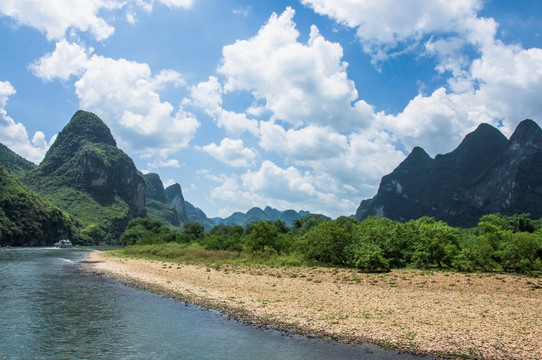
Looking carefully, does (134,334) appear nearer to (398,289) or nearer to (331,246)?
(398,289)

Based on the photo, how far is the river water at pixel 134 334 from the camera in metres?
13.0

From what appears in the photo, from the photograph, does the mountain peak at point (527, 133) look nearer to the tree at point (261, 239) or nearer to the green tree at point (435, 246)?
the green tree at point (435, 246)

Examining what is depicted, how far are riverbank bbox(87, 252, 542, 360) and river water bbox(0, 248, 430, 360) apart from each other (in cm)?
141

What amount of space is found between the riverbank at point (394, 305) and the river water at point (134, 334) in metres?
1.41

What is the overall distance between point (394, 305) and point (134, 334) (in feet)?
47.8

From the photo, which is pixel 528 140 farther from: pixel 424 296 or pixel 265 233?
pixel 424 296

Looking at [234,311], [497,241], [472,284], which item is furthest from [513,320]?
[497,241]

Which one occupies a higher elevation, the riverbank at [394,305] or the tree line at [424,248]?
the tree line at [424,248]

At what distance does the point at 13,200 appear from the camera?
116 meters

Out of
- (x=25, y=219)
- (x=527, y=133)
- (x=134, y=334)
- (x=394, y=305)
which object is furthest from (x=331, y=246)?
(x=527, y=133)

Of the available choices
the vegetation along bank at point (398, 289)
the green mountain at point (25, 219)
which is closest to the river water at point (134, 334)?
the vegetation along bank at point (398, 289)

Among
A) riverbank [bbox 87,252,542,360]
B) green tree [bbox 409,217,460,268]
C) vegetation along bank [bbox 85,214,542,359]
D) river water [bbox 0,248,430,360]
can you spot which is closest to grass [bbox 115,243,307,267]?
vegetation along bank [bbox 85,214,542,359]

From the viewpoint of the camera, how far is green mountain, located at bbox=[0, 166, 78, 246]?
109 m

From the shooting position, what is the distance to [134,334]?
15.6m
